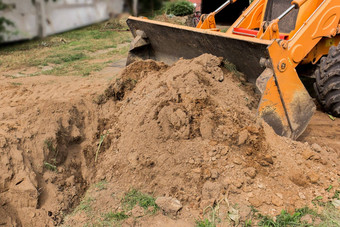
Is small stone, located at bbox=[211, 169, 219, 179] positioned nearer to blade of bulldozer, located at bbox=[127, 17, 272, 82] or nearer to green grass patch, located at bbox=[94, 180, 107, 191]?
green grass patch, located at bbox=[94, 180, 107, 191]

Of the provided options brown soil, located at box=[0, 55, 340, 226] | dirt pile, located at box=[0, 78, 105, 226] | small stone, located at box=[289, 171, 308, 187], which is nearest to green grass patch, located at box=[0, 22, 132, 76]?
dirt pile, located at box=[0, 78, 105, 226]

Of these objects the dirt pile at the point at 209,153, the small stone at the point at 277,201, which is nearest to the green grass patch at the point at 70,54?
the dirt pile at the point at 209,153

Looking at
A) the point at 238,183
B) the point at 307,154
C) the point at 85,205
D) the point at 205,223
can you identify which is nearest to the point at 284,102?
the point at 307,154

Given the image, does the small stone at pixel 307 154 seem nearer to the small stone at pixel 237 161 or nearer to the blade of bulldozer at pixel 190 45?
the small stone at pixel 237 161

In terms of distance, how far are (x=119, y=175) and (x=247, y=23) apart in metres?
3.16

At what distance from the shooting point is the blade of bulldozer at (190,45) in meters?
3.87

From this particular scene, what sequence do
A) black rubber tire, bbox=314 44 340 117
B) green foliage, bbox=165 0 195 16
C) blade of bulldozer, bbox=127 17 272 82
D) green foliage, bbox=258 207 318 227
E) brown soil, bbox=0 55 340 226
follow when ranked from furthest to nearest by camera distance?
green foliage, bbox=165 0 195 16, black rubber tire, bbox=314 44 340 117, blade of bulldozer, bbox=127 17 272 82, brown soil, bbox=0 55 340 226, green foliage, bbox=258 207 318 227

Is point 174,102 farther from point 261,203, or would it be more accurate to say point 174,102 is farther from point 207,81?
point 261,203

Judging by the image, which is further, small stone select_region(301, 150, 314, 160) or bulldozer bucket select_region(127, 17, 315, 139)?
bulldozer bucket select_region(127, 17, 315, 139)

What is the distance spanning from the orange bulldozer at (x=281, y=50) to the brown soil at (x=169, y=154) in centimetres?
25

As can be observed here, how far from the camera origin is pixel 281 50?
3611 millimetres

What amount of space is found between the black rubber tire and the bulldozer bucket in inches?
19.3

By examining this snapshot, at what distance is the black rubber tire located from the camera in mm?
4078

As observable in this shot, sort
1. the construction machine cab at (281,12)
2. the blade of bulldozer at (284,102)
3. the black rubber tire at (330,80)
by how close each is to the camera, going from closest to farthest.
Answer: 1. the blade of bulldozer at (284,102)
2. the black rubber tire at (330,80)
3. the construction machine cab at (281,12)
